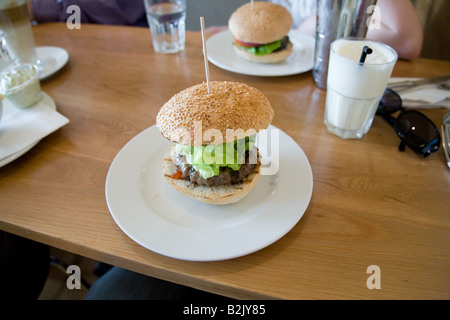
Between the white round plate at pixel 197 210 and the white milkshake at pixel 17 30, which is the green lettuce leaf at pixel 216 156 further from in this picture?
the white milkshake at pixel 17 30

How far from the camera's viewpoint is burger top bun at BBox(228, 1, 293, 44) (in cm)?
175

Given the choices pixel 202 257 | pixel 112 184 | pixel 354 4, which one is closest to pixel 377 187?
pixel 202 257

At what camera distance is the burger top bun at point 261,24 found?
1.75 meters

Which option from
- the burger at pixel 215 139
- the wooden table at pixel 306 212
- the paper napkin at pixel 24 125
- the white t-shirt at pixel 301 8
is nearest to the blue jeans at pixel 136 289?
the wooden table at pixel 306 212

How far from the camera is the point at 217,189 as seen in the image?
1056 mm

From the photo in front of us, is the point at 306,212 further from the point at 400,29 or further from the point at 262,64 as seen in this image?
the point at 400,29

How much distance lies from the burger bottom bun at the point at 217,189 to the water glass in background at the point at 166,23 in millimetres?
1253

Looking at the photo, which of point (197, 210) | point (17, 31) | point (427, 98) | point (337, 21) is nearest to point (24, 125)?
point (17, 31)

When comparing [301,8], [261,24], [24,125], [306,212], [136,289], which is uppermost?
[261,24]

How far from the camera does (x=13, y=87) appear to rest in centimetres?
138

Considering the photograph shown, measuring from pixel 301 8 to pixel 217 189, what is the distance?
2.18 m

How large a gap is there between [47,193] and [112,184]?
10.2 inches

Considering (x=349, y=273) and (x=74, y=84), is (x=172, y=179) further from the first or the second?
(x=74, y=84)

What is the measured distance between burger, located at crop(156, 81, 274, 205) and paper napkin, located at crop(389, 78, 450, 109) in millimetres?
839
